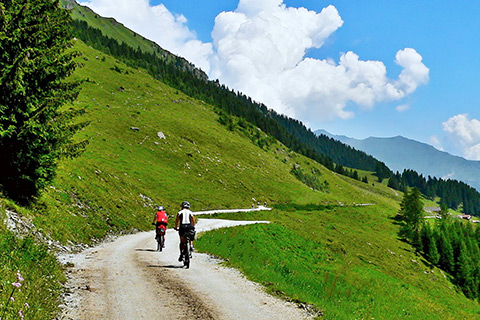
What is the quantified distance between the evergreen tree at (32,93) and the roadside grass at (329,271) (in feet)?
40.6

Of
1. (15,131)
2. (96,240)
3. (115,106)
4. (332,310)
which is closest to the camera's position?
(332,310)

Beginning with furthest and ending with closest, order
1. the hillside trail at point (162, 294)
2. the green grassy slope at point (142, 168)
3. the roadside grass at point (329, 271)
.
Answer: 1. the green grassy slope at point (142, 168)
2. the roadside grass at point (329, 271)
3. the hillside trail at point (162, 294)

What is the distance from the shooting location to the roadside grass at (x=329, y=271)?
12.6 metres

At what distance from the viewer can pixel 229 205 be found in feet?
223

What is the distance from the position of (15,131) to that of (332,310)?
→ 18052 millimetres

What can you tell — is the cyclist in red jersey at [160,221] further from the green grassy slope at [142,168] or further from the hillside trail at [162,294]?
the green grassy slope at [142,168]

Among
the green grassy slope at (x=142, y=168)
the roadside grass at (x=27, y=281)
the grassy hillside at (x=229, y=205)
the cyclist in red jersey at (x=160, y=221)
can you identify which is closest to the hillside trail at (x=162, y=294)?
the roadside grass at (x=27, y=281)

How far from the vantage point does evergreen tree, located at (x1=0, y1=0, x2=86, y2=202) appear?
53.7 ft

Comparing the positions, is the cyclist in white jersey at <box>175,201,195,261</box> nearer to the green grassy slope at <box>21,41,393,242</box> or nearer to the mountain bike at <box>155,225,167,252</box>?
the mountain bike at <box>155,225,167,252</box>

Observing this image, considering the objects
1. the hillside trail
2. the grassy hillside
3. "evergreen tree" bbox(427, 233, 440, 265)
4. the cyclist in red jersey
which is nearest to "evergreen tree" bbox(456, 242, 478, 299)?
"evergreen tree" bbox(427, 233, 440, 265)

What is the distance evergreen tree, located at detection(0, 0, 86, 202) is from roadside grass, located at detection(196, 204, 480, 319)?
12.4 meters

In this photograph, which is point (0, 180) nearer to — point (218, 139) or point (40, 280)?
point (40, 280)

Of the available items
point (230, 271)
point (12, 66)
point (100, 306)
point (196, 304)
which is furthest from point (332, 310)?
point (12, 66)

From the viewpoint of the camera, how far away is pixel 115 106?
10131 centimetres
